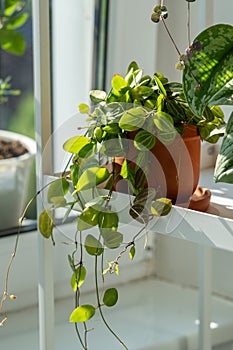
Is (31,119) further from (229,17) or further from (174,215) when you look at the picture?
(174,215)

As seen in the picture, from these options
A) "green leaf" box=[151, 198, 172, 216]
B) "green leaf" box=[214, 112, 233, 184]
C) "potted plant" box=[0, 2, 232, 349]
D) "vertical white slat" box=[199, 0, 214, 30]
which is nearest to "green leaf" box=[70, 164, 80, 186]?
"potted plant" box=[0, 2, 232, 349]

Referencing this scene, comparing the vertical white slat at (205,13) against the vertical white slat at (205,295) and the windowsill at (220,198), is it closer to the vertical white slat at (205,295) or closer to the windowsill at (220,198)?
the windowsill at (220,198)

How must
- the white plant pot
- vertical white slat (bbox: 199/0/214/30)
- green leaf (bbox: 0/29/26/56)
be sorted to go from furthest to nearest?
the white plant pot, vertical white slat (bbox: 199/0/214/30), green leaf (bbox: 0/29/26/56)

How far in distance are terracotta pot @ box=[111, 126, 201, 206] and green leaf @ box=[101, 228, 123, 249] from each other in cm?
6

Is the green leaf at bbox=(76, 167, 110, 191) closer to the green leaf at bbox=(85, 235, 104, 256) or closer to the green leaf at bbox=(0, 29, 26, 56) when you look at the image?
the green leaf at bbox=(85, 235, 104, 256)

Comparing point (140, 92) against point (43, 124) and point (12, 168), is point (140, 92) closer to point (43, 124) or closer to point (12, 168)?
point (43, 124)

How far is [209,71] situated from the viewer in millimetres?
697

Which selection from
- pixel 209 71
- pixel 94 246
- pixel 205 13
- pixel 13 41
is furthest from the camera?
pixel 205 13

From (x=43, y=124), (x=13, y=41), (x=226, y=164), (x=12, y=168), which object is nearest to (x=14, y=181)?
(x=12, y=168)

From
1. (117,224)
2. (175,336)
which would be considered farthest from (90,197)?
(175,336)

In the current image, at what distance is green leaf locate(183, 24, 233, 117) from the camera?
69cm

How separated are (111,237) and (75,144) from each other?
0.13 m

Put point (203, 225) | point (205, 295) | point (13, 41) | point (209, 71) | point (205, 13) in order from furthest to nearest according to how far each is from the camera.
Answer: point (205, 295) → point (205, 13) → point (203, 225) → point (209, 71) → point (13, 41)

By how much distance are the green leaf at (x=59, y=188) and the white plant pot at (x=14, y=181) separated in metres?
0.42
